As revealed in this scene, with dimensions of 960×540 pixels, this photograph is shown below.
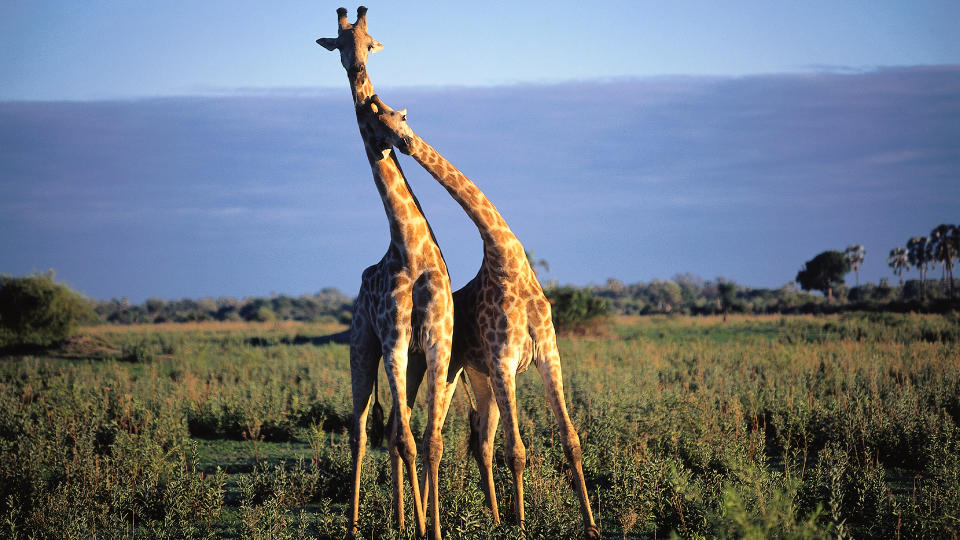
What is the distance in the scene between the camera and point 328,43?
6.09 m

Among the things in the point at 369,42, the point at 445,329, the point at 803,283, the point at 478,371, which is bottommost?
the point at 803,283

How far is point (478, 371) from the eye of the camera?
6.25m

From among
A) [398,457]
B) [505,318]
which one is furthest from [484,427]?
[505,318]

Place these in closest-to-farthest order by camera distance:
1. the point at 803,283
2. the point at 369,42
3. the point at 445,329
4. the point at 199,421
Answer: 1. the point at 445,329
2. the point at 369,42
3. the point at 199,421
4. the point at 803,283

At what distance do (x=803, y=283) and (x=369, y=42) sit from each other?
81.6 metres

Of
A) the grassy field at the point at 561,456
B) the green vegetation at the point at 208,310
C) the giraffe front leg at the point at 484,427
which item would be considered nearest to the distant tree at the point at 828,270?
the green vegetation at the point at 208,310

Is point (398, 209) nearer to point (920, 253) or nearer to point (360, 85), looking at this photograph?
point (360, 85)

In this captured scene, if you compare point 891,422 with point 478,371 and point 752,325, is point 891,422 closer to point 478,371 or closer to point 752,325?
point 478,371

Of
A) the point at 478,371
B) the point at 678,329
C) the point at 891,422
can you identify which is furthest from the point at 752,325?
the point at 478,371

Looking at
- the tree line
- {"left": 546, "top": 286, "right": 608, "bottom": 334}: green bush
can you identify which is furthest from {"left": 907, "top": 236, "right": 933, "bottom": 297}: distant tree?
{"left": 546, "top": 286, "right": 608, "bottom": 334}: green bush

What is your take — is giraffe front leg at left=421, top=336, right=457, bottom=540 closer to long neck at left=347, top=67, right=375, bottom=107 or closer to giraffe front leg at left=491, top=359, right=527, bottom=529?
giraffe front leg at left=491, top=359, right=527, bottom=529

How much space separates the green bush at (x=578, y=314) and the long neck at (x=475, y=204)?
80.2 ft

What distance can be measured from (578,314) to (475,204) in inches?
1014

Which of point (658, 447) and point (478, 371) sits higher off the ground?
point (478, 371)
